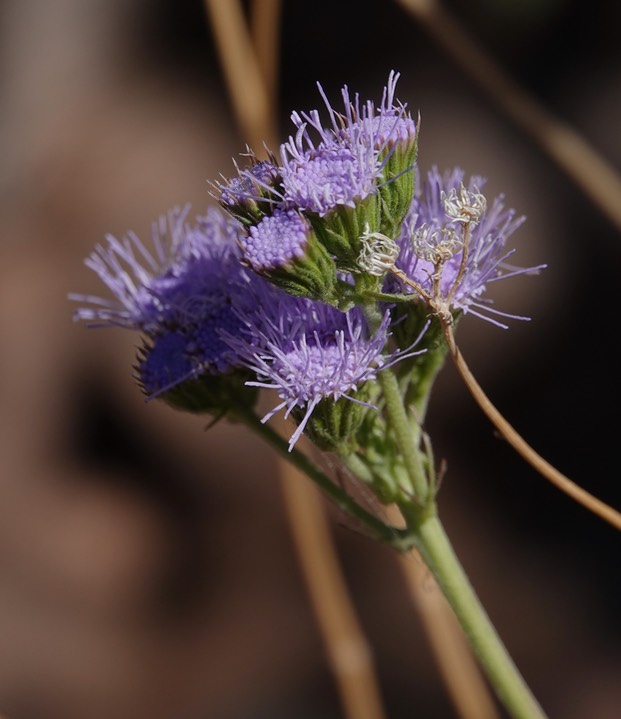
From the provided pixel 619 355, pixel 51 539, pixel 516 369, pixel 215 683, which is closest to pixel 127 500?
pixel 51 539

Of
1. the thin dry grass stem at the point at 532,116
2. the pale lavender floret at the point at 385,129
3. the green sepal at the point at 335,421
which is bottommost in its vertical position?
the green sepal at the point at 335,421

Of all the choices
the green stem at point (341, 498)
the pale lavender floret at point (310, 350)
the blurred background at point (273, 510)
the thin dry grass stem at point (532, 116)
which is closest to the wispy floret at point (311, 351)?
the pale lavender floret at point (310, 350)

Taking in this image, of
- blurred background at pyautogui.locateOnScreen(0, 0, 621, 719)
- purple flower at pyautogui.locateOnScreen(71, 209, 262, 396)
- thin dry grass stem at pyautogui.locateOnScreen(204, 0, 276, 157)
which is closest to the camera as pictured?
purple flower at pyautogui.locateOnScreen(71, 209, 262, 396)

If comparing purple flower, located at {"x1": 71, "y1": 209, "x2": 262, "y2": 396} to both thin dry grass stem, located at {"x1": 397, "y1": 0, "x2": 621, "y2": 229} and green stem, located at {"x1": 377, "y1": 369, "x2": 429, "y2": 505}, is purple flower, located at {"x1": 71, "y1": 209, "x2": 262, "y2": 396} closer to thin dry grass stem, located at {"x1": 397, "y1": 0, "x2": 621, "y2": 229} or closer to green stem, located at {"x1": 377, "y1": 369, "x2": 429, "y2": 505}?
green stem, located at {"x1": 377, "y1": 369, "x2": 429, "y2": 505}

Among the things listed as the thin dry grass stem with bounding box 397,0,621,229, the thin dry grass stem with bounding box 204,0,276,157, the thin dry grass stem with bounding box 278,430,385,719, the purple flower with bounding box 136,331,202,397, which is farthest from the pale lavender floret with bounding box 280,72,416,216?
the thin dry grass stem with bounding box 278,430,385,719

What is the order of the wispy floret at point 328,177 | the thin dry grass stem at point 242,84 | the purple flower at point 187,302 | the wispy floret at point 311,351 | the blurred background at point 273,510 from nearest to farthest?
the wispy floret at point 328,177 < the wispy floret at point 311,351 < the purple flower at point 187,302 < the thin dry grass stem at point 242,84 < the blurred background at point 273,510

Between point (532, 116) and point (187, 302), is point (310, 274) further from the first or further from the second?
point (532, 116)

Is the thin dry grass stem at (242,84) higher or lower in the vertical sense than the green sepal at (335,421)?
higher

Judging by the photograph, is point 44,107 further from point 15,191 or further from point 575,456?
point 575,456

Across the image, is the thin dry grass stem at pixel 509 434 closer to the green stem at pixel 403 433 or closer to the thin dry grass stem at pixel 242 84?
the green stem at pixel 403 433
